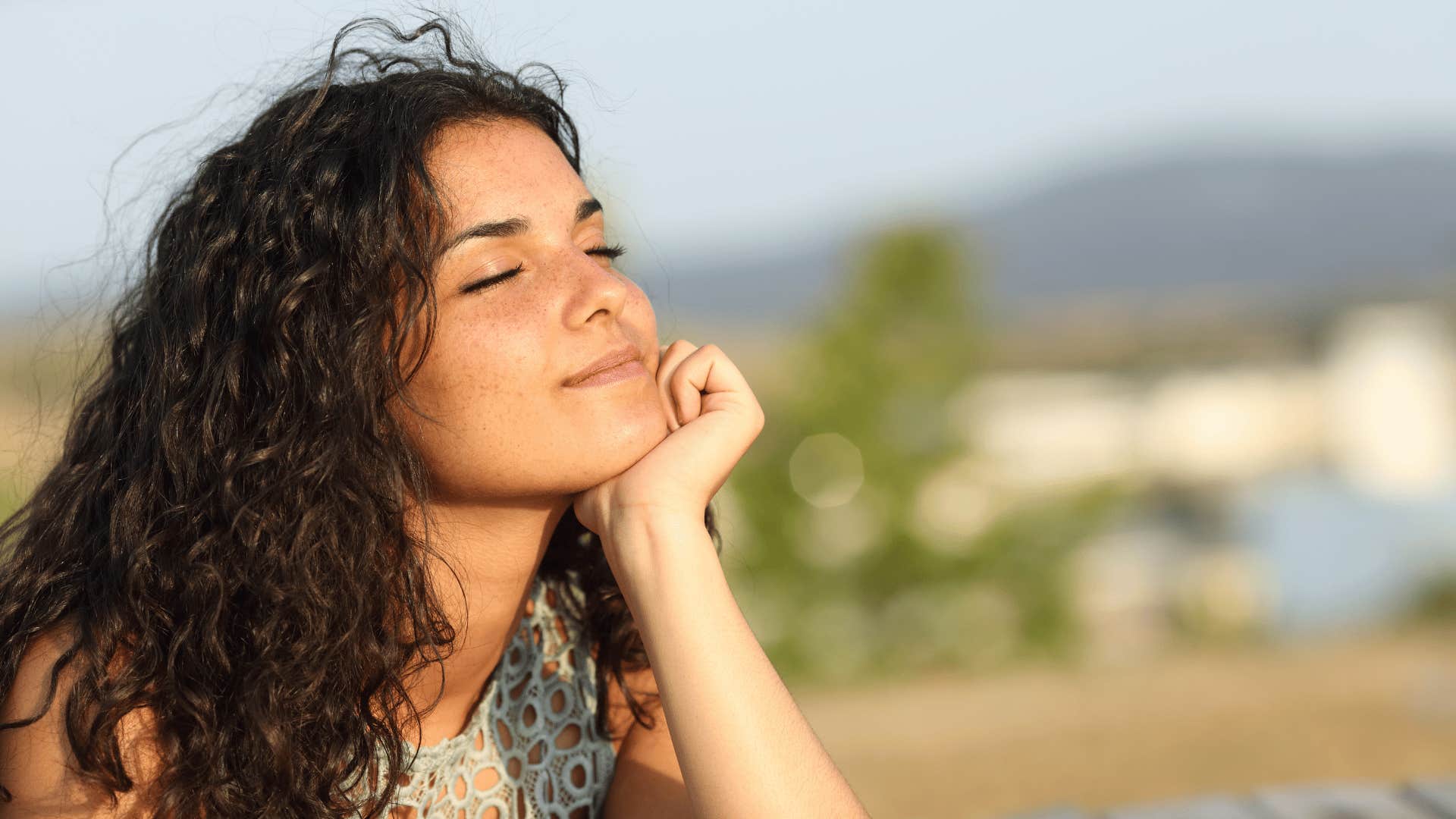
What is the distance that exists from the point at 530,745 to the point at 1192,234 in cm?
14794

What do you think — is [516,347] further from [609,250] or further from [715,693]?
[715,693]

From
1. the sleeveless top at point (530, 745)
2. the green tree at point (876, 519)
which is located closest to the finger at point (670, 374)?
the sleeveless top at point (530, 745)

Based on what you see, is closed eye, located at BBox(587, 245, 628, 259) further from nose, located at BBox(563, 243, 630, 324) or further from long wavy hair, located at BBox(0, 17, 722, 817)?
long wavy hair, located at BBox(0, 17, 722, 817)

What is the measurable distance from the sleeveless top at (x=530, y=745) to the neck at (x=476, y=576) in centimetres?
7

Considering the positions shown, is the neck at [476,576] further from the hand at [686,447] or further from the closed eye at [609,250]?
the closed eye at [609,250]

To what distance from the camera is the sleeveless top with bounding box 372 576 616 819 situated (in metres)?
2.30

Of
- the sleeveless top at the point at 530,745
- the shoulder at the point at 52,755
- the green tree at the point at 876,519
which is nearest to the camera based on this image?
the shoulder at the point at 52,755

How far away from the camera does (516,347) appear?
1.99m

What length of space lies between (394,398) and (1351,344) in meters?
57.0

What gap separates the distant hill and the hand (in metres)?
82.4

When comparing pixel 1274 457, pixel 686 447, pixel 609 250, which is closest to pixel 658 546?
pixel 686 447

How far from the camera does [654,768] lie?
2434 mm

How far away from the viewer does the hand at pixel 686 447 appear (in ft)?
6.84

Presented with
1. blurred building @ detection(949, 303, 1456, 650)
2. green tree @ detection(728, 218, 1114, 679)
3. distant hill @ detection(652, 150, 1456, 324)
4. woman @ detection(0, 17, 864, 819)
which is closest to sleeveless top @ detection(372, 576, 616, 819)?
woman @ detection(0, 17, 864, 819)
